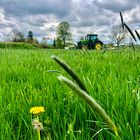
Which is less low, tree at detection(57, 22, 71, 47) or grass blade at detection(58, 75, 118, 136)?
tree at detection(57, 22, 71, 47)

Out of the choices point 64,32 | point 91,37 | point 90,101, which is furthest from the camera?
point 64,32

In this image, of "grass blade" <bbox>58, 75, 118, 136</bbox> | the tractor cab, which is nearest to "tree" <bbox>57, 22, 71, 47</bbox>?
the tractor cab

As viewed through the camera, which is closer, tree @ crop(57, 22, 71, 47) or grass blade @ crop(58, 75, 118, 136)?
grass blade @ crop(58, 75, 118, 136)

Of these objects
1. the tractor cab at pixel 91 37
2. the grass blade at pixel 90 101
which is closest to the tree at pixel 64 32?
the tractor cab at pixel 91 37

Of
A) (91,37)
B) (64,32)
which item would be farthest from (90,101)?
(64,32)

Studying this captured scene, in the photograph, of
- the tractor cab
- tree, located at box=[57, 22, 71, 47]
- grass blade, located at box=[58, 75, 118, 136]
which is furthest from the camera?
tree, located at box=[57, 22, 71, 47]

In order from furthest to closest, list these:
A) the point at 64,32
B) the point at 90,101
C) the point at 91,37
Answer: the point at 64,32 → the point at 91,37 → the point at 90,101

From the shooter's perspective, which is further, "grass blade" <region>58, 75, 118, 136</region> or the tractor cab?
the tractor cab

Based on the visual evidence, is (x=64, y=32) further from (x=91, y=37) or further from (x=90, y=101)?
(x=90, y=101)

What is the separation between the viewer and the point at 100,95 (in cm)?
218

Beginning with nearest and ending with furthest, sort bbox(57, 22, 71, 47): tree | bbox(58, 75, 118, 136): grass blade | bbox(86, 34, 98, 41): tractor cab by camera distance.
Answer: bbox(58, 75, 118, 136): grass blade
bbox(86, 34, 98, 41): tractor cab
bbox(57, 22, 71, 47): tree

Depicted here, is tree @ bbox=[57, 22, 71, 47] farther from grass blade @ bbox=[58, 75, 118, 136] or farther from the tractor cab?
grass blade @ bbox=[58, 75, 118, 136]

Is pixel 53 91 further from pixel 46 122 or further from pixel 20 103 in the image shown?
pixel 46 122

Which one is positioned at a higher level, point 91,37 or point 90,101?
point 91,37
